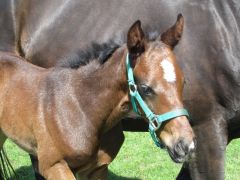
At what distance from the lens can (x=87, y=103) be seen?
116 inches

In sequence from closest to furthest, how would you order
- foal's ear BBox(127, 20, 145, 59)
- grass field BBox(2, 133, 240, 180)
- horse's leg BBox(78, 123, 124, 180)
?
foal's ear BBox(127, 20, 145, 59) → horse's leg BBox(78, 123, 124, 180) → grass field BBox(2, 133, 240, 180)

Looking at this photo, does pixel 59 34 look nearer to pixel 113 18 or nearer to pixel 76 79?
pixel 113 18

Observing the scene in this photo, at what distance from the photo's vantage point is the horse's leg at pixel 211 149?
3096 millimetres

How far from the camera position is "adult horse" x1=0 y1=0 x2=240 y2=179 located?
3.10 m

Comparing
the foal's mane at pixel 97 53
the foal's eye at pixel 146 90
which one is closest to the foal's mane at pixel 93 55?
the foal's mane at pixel 97 53

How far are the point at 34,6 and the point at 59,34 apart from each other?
0.42m

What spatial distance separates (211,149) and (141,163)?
2.02m

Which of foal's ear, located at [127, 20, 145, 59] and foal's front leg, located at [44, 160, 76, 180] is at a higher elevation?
foal's ear, located at [127, 20, 145, 59]

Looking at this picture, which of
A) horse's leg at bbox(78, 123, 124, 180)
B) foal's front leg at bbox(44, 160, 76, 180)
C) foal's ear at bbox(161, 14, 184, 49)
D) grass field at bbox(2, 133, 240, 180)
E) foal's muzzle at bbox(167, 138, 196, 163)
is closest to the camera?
foal's muzzle at bbox(167, 138, 196, 163)

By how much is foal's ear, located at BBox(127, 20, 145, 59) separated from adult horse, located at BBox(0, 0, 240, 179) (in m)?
0.33

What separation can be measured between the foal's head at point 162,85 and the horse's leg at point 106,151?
1.65 feet

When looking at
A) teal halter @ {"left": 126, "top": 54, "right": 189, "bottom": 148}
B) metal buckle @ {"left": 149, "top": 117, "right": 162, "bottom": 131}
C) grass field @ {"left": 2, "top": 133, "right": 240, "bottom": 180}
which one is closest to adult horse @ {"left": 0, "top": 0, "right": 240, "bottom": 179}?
teal halter @ {"left": 126, "top": 54, "right": 189, "bottom": 148}

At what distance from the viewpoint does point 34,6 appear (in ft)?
12.9

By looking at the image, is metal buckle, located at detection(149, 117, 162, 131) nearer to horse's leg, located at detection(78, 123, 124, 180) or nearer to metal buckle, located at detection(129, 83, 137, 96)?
metal buckle, located at detection(129, 83, 137, 96)
